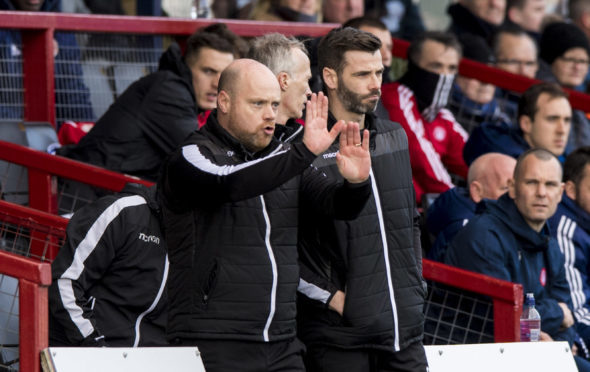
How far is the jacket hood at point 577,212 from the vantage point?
25.6 feet

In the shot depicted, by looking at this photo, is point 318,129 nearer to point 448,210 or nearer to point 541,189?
point 541,189

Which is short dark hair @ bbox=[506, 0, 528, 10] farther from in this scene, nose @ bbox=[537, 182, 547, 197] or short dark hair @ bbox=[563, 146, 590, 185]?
nose @ bbox=[537, 182, 547, 197]

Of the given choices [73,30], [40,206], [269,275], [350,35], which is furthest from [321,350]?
[73,30]

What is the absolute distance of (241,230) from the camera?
465cm

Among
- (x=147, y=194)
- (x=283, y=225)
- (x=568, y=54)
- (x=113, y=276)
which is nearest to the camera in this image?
(x=283, y=225)

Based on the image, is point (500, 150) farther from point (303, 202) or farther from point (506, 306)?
point (303, 202)

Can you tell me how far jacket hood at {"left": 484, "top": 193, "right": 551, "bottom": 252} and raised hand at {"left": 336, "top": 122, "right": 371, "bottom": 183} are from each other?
2.31 meters

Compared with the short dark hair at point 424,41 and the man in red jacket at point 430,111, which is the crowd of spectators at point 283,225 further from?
the short dark hair at point 424,41

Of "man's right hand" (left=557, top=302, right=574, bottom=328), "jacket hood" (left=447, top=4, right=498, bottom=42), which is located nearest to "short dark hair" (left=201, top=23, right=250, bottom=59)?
"man's right hand" (left=557, top=302, right=574, bottom=328)

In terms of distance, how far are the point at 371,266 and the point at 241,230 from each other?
0.64 m

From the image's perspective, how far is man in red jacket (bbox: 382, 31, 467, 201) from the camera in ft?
27.3

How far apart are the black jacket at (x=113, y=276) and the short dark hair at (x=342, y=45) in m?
0.98

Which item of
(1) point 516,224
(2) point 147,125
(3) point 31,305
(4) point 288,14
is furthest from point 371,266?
(4) point 288,14

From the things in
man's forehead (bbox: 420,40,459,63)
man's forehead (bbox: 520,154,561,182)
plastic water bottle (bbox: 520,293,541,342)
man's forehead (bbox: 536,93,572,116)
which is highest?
man's forehead (bbox: 420,40,459,63)
